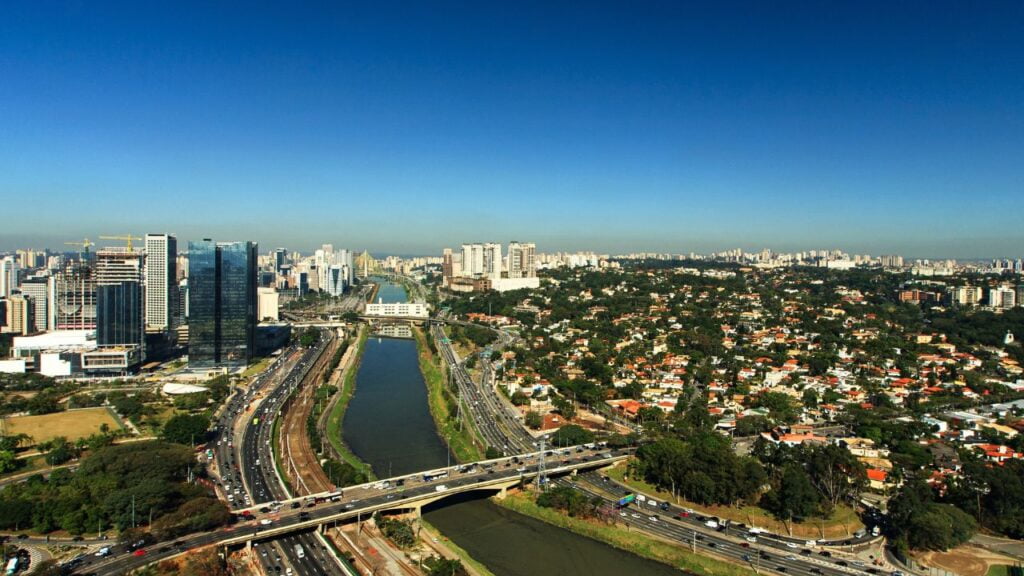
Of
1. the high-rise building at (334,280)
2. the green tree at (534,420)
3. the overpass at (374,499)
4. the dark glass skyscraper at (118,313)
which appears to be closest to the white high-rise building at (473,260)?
the high-rise building at (334,280)

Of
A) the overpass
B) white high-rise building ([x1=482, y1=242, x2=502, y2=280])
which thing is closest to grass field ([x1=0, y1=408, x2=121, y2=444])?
the overpass

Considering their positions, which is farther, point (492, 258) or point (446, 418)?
point (492, 258)

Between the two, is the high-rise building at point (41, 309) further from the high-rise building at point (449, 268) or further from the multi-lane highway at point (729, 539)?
the high-rise building at point (449, 268)

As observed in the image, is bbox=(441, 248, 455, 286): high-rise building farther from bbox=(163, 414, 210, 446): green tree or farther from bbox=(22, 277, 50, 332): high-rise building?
bbox=(163, 414, 210, 446): green tree

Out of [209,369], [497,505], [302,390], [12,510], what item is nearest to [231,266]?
[209,369]

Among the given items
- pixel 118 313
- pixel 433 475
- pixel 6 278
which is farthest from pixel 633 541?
pixel 6 278

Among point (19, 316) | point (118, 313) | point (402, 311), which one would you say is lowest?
point (402, 311)

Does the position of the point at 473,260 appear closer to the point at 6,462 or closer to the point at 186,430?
the point at 186,430

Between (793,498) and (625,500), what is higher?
(793,498)
